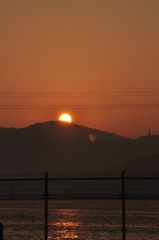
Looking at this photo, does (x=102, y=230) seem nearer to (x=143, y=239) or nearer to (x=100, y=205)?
(x=143, y=239)

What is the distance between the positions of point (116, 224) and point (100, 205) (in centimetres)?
2675

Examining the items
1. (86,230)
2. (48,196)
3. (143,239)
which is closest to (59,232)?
(86,230)

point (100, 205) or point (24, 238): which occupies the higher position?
point (100, 205)

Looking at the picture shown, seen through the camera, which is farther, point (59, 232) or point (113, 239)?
point (59, 232)

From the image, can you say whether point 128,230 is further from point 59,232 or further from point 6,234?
point 6,234

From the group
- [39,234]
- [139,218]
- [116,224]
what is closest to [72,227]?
[116,224]

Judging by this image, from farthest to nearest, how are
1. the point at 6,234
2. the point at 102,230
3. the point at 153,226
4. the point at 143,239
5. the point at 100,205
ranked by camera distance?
the point at 100,205
the point at 153,226
the point at 102,230
the point at 6,234
the point at 143,239

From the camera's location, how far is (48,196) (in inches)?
812

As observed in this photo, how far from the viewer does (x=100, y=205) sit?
60.9m

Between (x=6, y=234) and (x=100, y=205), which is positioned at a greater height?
(x=100, y=205)

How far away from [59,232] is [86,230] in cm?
132

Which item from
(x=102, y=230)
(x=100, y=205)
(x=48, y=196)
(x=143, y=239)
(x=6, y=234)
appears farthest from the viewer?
(x=100, y=205)

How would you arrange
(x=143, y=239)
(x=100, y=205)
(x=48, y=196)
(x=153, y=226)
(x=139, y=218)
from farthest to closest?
(x=100, y=205)
(x=139, y=218)
(x=153, y=226)
(x=143, y=239)
(x=48, y=196)

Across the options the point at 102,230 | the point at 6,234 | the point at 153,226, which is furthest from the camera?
the point at 153,226
